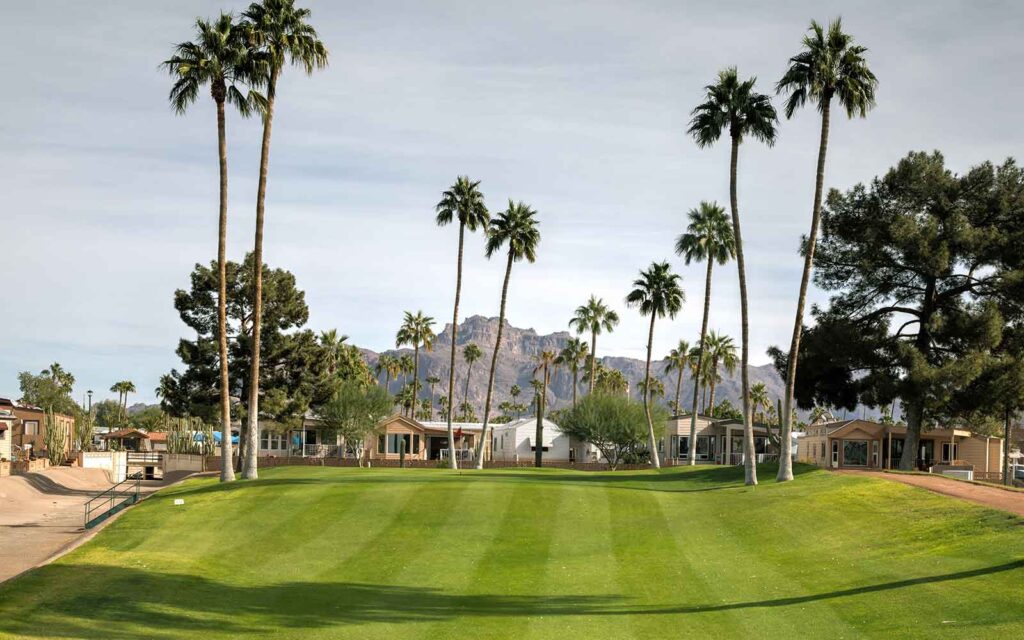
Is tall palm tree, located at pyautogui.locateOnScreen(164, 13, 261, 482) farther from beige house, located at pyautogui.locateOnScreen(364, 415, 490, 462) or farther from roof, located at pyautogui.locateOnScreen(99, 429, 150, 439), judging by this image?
roof, located at pyautogui.locateOnScreen(99, 429, 150, 439)

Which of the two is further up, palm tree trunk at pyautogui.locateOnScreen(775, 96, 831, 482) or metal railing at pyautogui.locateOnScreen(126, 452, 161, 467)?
palm tree trunk at pyautogui.locateOnScreen(775, 96, 831, 482)

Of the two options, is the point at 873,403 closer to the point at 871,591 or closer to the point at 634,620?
the point at 871,591

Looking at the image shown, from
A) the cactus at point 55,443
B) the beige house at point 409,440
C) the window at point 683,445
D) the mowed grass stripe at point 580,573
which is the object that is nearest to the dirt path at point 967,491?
the mowed grass stripe at point 580,573

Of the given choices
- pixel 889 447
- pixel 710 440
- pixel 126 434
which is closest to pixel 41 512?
pixel 889 447

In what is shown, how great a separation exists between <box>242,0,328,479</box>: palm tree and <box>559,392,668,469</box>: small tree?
34811 mm

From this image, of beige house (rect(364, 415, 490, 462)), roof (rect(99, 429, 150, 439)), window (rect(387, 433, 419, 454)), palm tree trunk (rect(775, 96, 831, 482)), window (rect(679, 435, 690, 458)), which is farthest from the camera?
roof (rect(99, 429, 150, 439))

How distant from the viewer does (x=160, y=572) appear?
25.2 m

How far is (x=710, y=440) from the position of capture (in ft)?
297

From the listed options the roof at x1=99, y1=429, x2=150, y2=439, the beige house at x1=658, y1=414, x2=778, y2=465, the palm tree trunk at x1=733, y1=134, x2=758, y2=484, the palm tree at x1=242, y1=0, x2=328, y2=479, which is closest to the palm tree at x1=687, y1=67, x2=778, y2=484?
the palm tree trunk at x1=733, y1=134, x2=758, y2=484

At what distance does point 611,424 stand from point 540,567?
53.1 meters

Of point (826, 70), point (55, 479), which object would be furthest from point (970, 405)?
point (55, 479)

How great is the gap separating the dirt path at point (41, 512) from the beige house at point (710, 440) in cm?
4421

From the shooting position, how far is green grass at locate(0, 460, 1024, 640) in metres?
19.9

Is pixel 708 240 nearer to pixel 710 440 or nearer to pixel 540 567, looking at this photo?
pixel 710 440
